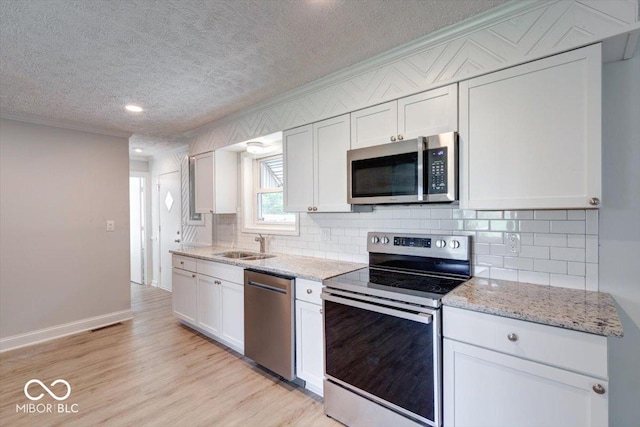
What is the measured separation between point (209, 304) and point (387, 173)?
7.41ft

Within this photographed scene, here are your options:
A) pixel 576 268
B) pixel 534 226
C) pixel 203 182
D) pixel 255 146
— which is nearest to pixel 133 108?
pixel 203 182

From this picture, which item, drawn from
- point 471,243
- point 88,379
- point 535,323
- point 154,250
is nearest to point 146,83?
point 88,379

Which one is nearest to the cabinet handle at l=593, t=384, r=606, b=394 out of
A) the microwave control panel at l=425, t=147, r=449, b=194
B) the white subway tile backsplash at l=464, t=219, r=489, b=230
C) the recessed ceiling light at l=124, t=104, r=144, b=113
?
the white subway tile backsplash at l=464, t=219, r=489, b=230

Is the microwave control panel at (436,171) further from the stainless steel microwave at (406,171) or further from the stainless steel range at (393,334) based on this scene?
the stainless steel range at (393,334)

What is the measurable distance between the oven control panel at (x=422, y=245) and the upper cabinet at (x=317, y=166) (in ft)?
1.17

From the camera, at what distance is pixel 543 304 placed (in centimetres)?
138

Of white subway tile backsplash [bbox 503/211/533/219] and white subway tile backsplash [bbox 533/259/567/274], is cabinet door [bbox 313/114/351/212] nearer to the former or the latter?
white subway tile backsplash [bbox 503/211/533/219]

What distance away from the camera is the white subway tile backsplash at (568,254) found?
1.62 m

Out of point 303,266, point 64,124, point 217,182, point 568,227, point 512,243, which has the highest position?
point 64,124

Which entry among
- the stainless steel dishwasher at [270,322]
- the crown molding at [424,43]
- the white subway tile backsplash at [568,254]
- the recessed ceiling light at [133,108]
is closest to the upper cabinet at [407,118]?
the crown molding at [424,43]

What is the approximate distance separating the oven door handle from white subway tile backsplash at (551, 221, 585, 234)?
0.91 m

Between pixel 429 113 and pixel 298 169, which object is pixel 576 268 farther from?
pixel 298 169

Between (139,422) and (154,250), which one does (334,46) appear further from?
(154,250)

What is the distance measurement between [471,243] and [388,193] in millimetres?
626
